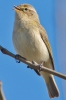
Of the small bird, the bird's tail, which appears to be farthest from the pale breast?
the bird's tail

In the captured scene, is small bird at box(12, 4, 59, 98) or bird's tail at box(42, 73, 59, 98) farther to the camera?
bird's tail at box(42, 73, 59, 98)

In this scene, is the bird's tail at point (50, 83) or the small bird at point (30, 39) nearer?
the small bird at point (30, 39)

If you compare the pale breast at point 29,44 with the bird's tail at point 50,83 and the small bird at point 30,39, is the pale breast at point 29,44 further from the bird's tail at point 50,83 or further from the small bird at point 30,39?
the bird's tail at point 50,83

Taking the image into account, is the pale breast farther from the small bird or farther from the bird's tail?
the bird's tail

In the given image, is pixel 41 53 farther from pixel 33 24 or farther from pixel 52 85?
pixel 52 85

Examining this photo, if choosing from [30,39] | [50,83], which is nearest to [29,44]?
[30,39]

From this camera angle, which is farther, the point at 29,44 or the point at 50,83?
the point at 50,83

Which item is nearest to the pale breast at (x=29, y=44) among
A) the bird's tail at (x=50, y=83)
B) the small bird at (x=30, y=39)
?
the small bird at (x=30, y=39)

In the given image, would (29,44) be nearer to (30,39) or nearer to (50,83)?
(30,39)
